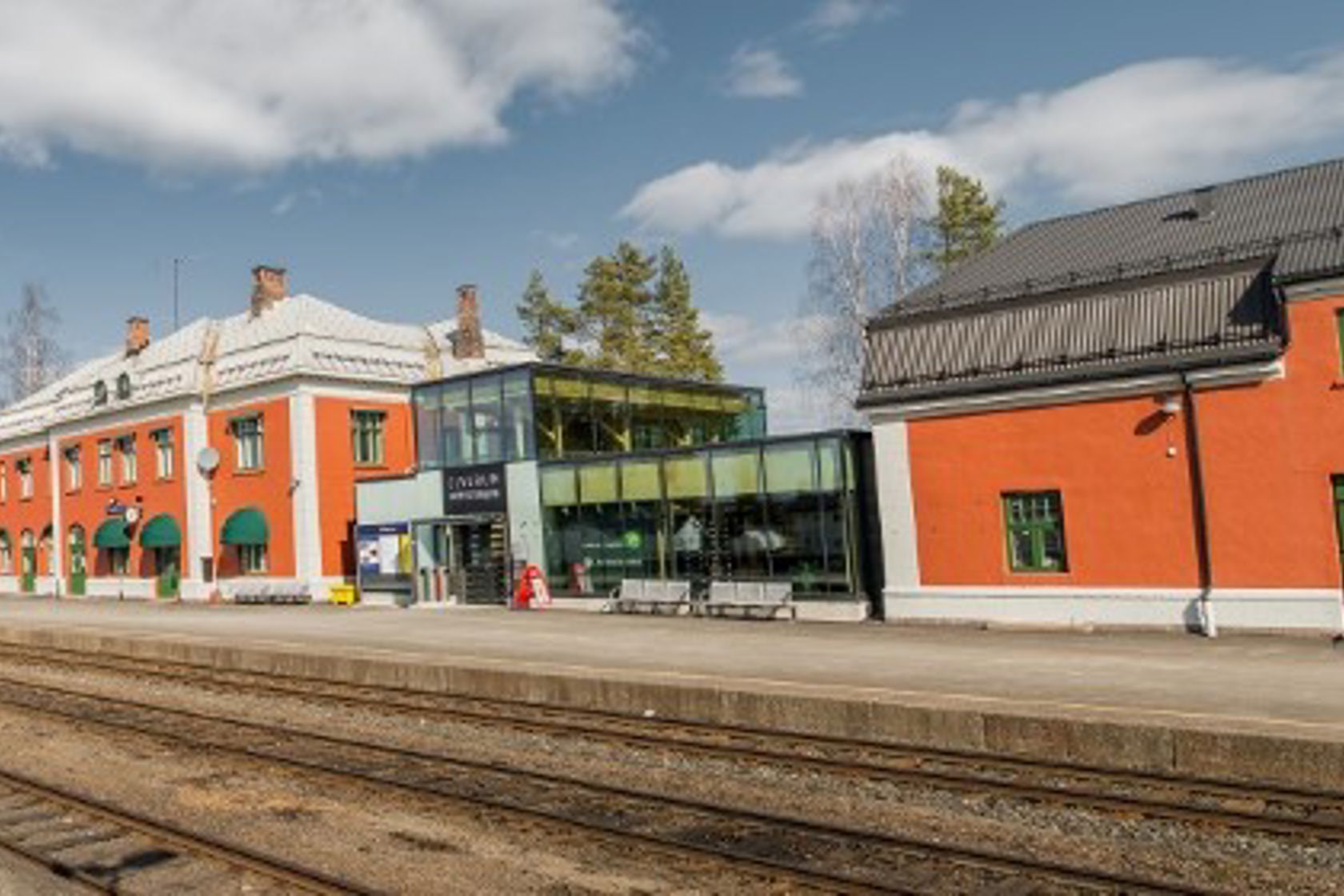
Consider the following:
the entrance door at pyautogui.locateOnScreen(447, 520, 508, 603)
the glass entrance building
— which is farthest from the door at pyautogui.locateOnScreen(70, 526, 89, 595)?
the entrance door at pyautogui.locateOnScreen(447, 520, 508, 603)

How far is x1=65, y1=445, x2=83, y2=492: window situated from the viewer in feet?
158

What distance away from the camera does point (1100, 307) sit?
21703 millimetres

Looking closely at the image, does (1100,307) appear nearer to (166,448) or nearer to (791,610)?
(791,610)

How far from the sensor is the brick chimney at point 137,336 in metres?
49.4

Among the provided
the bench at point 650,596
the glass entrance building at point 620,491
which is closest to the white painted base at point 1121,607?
the glass entrance building at point 620,491

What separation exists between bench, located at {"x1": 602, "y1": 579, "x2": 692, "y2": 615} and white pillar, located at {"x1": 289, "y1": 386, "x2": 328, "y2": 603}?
1381cm

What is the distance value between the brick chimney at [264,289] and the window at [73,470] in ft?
34.7

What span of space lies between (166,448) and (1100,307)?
114 ft

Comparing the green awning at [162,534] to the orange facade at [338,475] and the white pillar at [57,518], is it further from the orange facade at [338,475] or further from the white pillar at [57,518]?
the white pillar at [57,518]

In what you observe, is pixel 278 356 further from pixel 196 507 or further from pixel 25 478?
pixel 25 478

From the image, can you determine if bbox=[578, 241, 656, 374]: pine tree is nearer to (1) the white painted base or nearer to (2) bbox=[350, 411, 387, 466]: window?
(2) bbox=[350, 411, 387, 466]: window

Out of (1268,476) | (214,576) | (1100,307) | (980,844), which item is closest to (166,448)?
(214,576)

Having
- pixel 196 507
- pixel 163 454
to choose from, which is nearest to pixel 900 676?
pixel 196 507

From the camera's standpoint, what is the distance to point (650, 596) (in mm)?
27188
